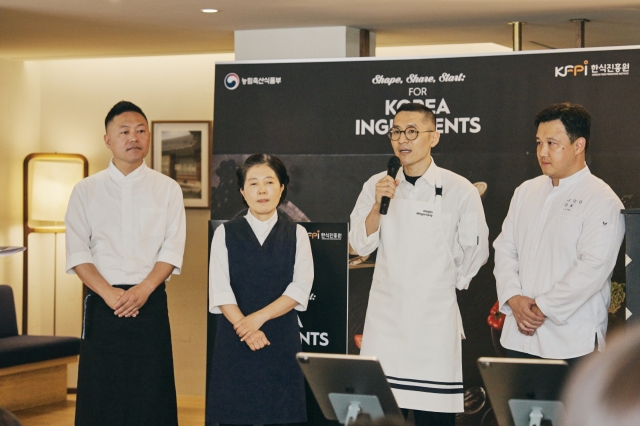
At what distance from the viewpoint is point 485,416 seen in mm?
4410

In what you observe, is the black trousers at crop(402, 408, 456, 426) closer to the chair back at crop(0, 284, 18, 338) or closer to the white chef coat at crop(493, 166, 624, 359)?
the white chef coat at crop(493, 166, 624, 359)

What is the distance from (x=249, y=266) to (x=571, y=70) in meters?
2.00

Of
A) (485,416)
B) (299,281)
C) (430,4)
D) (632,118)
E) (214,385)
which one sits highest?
(430,4)

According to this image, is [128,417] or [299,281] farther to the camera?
[128,417]

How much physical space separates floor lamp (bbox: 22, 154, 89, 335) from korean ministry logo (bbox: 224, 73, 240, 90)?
2.25m

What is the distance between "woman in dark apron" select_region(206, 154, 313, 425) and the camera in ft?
11.2

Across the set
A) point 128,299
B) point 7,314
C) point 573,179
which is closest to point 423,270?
point 573,179

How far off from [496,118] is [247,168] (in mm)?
1519

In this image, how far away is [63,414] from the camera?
568 cm

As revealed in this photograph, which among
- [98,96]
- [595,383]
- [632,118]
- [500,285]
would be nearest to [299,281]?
[500,285]

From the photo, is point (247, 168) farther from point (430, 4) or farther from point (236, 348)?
point (430, 4)

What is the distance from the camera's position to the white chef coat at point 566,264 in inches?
124

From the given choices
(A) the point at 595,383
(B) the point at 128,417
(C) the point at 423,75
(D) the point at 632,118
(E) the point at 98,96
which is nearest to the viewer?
(A) the point at 595,383

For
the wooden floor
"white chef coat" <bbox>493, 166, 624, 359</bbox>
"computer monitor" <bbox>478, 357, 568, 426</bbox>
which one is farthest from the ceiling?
"computer monitor" <bbox>478, 357, 568, 426</bbox>
